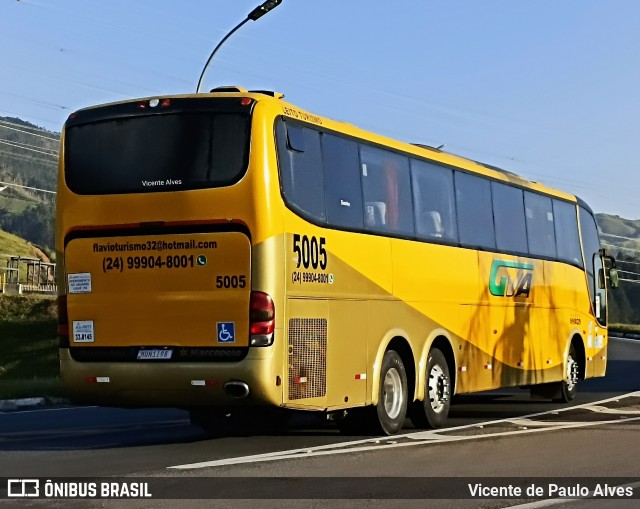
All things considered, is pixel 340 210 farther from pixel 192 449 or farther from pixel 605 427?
pixel 605 427

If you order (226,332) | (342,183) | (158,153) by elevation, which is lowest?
(226,332)

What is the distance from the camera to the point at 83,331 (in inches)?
551

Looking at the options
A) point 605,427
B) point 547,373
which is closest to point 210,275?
point 605,427

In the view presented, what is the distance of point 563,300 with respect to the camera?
22516 millimetres

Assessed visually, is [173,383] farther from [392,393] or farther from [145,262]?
[392,393]

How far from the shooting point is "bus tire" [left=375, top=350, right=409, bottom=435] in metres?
15.4

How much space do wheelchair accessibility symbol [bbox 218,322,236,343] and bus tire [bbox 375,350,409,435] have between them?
8.84ft

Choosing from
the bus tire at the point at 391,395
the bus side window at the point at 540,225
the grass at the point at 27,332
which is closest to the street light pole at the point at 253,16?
the bus side window at the point at 540,225

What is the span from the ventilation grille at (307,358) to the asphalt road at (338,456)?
25.7 inches

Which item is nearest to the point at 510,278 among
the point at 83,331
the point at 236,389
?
the point at 236,389

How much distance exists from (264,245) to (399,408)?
12.0ft

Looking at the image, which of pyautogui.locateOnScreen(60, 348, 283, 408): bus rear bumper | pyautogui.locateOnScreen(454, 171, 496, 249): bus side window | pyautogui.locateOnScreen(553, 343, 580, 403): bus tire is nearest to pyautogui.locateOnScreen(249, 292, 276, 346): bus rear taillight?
pyautogui.locateOnScreen(60, 348, 283, 408): bus rear bumper

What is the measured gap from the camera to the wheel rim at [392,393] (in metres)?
15.6

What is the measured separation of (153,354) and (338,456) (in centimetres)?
230
